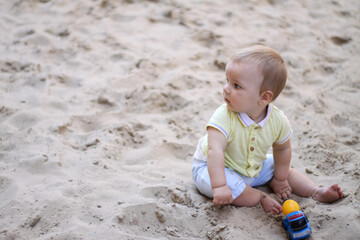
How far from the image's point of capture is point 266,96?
73.9 inches

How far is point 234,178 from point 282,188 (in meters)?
0.34

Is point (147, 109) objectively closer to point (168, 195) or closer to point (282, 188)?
point (168, 195)

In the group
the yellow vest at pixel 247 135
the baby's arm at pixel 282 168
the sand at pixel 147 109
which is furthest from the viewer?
the baby's arm at pixel 282 168

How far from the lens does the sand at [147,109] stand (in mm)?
1835

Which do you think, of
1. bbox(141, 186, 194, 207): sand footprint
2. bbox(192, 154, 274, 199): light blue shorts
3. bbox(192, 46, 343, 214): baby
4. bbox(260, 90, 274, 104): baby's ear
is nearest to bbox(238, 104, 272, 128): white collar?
bbox(192, 46, 343, 214): baby

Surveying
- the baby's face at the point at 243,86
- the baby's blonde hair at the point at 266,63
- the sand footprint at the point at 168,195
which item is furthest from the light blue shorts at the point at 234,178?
the baby's blonde hair at the point at 266,63

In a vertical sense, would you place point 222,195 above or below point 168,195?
above

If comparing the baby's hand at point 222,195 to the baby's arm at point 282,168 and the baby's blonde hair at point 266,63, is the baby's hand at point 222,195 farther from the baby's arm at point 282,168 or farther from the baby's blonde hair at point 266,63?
the baby's blonde hair at point 266,63

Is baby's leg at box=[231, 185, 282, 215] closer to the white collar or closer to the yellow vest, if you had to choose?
the yellow vest

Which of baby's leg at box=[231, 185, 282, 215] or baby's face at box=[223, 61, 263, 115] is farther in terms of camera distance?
baby's leg at box=[231, 185, 282, 215]

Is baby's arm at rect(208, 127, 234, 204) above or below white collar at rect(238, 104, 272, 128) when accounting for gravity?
below

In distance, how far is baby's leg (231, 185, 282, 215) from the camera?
1943mm

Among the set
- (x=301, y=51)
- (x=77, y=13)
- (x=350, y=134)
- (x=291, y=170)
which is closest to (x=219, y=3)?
(x=301, y=51)

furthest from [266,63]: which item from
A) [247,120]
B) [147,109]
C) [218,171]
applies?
[147,109]
